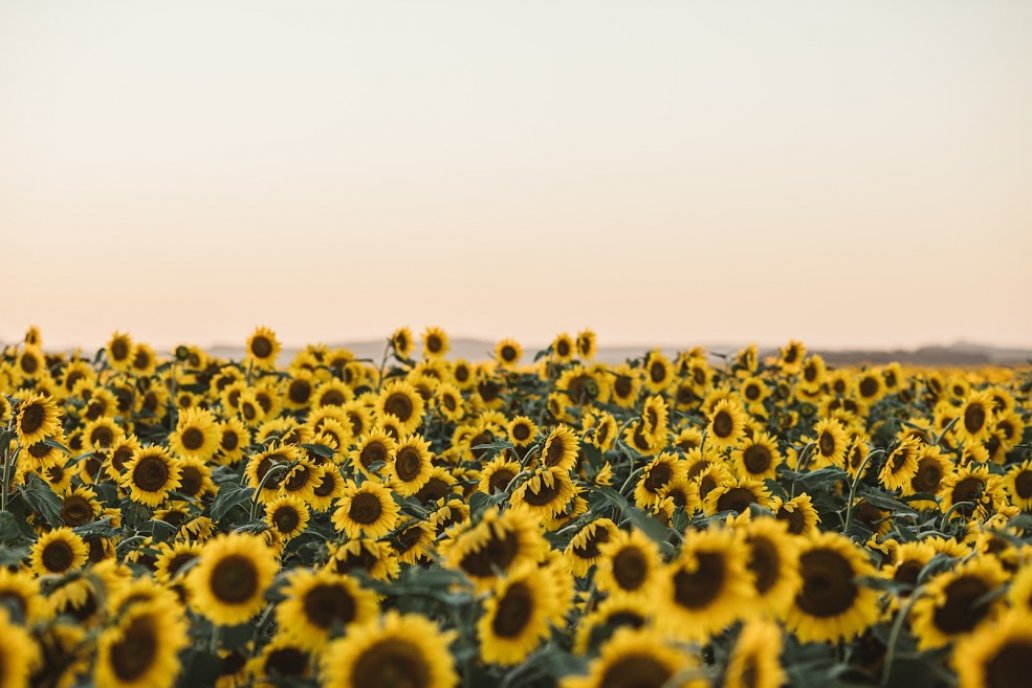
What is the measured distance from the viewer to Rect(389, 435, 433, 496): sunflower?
203 inches

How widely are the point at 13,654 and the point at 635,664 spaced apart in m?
1.33

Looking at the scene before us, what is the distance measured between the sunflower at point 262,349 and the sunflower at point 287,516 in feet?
17.6

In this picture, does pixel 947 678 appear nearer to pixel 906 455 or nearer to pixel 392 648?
pixel 392 648

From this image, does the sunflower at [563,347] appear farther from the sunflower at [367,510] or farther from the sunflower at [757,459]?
the sunflower at [367,510]

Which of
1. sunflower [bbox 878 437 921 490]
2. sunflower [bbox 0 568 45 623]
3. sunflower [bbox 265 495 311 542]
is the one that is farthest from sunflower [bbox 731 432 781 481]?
sunflower [bbox 0 568 45 623]

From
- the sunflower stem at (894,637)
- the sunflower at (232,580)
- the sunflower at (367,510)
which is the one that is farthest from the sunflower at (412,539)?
the sunflower stem at (894,637)

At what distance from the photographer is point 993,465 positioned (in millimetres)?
6219

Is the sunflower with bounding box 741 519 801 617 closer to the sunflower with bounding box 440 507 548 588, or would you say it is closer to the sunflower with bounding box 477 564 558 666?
the sunflower with bounding box 477 564 558 666

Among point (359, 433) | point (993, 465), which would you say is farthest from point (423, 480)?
point (993, 465)

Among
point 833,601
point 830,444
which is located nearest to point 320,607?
point 833,601

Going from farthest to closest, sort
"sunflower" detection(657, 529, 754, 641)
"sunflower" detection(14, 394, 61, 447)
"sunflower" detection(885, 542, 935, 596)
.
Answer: "sunflower" detection(14, 394, 61, 447) < "sunflower" detection(885, 542, 935, 596) < "sunflower" detection(657, 529, 754, 641)

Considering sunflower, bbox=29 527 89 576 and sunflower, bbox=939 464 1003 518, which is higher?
sunflower, bbox=939 464 1003 518

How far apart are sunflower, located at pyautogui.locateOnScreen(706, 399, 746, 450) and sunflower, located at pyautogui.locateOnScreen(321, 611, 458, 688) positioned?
14.3 feet

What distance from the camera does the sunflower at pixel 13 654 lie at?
1.90 m
